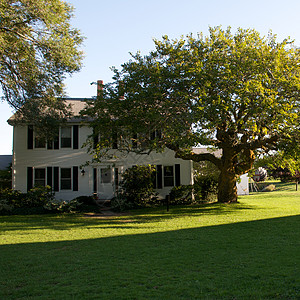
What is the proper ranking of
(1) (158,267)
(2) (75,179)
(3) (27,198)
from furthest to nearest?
(2) (75,179) → (3) (27,198) → (1) (158,267)

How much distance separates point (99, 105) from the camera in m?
15.9

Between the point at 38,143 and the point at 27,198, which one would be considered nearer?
the point at 27,198

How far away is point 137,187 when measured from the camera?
18875 millimetres

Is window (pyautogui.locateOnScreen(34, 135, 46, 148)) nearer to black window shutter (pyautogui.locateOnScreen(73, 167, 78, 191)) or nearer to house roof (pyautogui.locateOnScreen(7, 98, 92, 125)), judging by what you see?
house roof (pyautogui.locateOnScreen(7, 98, 92, 125))

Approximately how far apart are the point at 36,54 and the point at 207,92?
8.39 meters

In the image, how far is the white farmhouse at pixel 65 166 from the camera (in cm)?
1959

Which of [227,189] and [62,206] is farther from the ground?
[227,189]

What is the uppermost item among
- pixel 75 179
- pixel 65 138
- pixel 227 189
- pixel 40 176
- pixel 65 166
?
pixel 65 138

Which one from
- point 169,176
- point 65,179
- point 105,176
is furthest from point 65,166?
point 169,176

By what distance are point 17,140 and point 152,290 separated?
669 inches

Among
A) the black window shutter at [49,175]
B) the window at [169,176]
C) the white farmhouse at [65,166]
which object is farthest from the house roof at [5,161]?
the window at [169,176]

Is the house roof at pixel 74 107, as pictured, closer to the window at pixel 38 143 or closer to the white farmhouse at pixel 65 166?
the white farmhouse at pixel 65 166

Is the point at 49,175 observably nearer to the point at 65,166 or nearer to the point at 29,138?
the point at 65,166

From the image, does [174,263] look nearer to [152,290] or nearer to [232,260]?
[232,260]
